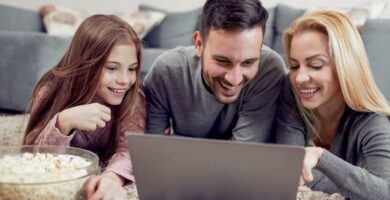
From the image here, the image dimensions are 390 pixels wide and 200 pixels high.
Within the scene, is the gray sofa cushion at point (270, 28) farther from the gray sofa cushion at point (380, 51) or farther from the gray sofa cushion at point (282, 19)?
the gray sofa cushion at point (380, 51)

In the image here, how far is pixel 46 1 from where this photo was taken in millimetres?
3207

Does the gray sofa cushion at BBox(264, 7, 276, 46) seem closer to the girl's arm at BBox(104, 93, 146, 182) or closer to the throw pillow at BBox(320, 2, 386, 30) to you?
the throw pillow at BBox(320, 2, 386, 30)

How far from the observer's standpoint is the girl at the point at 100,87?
3.80ft

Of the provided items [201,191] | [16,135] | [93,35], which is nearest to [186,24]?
[16,135]

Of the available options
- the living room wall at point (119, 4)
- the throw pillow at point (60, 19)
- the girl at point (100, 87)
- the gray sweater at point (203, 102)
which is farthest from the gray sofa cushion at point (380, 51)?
the throw pillow at point (60, 19)

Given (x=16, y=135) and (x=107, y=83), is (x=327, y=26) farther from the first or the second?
(x=16, y=135)

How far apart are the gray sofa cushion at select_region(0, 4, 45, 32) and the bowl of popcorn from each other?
2127mm

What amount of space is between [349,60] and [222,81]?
32 cm

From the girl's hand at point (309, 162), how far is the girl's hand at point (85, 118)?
16.9 inches

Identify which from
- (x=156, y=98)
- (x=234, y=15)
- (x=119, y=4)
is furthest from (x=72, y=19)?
(x=234, y=15)

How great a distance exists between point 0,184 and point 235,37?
25.4 inches

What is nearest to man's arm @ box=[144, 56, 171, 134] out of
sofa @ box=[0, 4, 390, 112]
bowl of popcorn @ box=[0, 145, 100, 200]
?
bowl of popcorn @ box=[0, 145, 100, 200]

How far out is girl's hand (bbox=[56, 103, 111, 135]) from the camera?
990 millimetres

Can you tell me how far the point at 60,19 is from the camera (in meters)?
2.83
